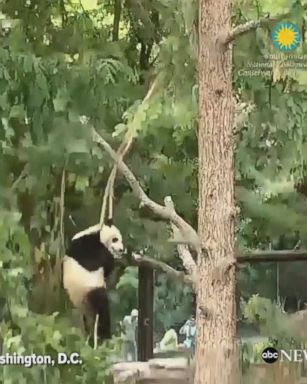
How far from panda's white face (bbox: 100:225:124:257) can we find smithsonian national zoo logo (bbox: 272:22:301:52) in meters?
0.43

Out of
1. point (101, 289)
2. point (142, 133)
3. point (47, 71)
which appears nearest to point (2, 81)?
point (47, 71)

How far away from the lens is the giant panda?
55.4 inches

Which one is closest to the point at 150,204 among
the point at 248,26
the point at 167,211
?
the point at 167,211

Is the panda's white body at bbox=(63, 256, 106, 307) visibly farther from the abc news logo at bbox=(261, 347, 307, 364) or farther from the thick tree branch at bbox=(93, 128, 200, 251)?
the abc news logo at bbox=(261, 347, 307, 364)

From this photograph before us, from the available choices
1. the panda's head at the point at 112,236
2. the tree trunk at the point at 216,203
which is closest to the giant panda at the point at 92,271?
the panda's head at the point at 112,236

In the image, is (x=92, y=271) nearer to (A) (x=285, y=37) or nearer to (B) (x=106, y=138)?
(B) (x=106, y=138)

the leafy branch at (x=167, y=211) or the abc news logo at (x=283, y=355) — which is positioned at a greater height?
the leafy branch at (x=167, y=211)

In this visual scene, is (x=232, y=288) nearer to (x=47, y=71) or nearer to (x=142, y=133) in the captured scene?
(x=142, y=133)

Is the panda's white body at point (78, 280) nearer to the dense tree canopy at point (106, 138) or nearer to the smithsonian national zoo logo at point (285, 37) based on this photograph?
the dense tree canopy at point (106, 138)

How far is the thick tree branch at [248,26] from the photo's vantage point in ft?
4.58

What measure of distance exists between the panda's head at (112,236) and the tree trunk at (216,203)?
5.6 inches

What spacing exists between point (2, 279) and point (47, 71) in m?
0.37

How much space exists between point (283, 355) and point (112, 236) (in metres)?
0.37

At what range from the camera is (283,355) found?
1415mm
